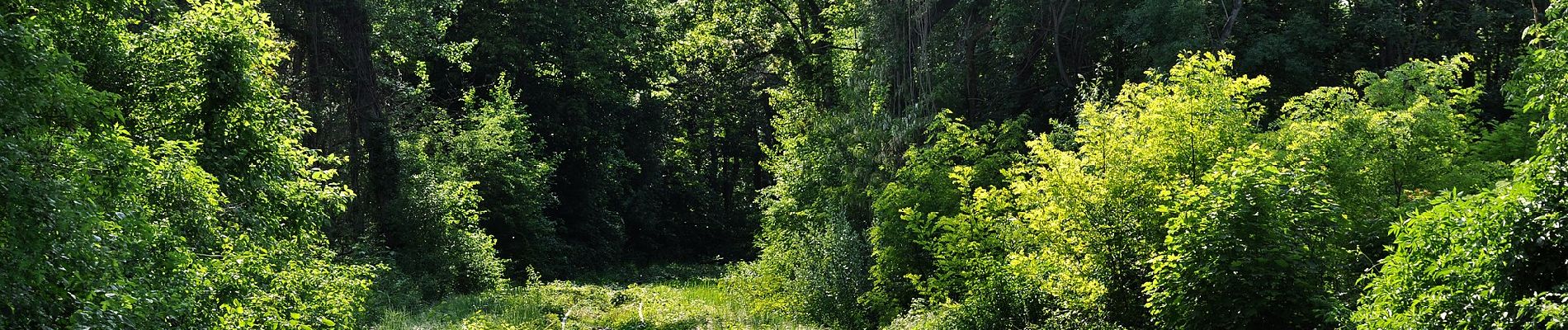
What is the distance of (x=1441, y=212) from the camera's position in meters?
7.34

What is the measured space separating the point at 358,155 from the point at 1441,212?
2001 cm

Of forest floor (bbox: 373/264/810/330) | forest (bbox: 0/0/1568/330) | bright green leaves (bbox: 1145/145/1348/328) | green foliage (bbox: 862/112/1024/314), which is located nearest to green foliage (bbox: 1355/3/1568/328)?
forest (bbox: 0/0/1568/330)

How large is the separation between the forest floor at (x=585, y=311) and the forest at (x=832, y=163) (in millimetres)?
186

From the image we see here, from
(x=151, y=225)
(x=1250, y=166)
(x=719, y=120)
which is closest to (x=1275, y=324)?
(x=1250, y=166)

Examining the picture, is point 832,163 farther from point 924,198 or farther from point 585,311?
point 924,198

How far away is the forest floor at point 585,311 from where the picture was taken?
742 inches

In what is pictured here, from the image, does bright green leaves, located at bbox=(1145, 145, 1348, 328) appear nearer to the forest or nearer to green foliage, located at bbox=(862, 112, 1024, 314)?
the forest

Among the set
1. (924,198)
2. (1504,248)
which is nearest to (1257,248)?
(1504,248)

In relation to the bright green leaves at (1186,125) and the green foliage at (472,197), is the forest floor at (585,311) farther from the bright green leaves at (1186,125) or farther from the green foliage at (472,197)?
the bright green leaves at (1186,125)

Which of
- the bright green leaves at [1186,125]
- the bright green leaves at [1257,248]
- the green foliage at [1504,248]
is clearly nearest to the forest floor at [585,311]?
the bright green leaves at [1186,125]

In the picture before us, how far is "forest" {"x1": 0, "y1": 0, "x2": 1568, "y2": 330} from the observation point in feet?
24.9

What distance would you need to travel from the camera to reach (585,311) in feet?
72.4

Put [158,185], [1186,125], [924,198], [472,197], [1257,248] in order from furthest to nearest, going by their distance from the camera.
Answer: [472,197] → [924,198] → [1186,125] → [1257,248] → [158,185]

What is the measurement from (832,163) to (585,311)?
5436mm
